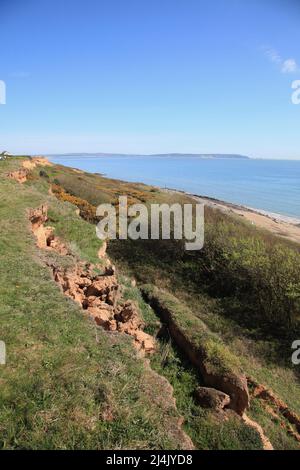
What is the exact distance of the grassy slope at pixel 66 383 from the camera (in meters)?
6.90

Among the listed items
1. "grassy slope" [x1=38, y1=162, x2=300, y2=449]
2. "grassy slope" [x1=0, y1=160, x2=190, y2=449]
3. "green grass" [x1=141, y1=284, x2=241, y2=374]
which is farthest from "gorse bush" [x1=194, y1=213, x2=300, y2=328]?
"grassy slope" [x1=0, y1=160, x2=190, y2=449]

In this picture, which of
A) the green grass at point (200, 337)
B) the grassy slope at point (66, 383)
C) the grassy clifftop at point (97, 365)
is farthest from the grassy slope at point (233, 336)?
the grassy slope at point (66, 383)

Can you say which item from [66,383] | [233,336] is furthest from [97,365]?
[233,336]

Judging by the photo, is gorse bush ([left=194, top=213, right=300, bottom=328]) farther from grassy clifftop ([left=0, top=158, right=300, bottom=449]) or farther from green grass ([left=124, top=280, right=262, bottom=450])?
green grass ([left=124, top=280, right=262, bottom=450])

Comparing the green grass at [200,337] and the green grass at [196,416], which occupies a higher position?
the green grass at [200,337]

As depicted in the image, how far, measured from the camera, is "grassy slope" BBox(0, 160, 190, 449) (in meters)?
6.90

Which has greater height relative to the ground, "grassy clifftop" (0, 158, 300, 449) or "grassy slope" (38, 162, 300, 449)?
"grassy clifftop" (0, 158, 300, 449)

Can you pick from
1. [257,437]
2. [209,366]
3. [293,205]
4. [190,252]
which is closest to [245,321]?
[190,252]

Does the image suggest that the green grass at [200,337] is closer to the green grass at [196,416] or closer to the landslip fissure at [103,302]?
the green grass at [196,416]

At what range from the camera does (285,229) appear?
60.2m

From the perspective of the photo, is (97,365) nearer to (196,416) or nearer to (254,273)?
(196,416)

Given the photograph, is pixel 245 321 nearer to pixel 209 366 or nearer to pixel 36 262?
pixel 209 366

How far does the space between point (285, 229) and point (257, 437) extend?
5546 centimetres

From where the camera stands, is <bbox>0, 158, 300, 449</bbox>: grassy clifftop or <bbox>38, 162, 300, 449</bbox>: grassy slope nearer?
<bbox>0, 158, 300, 449</bbox>: grassy clifftop
